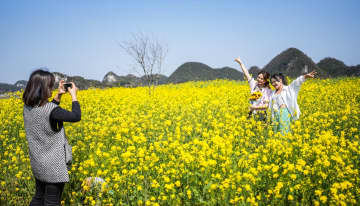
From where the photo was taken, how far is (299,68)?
74.4 feet

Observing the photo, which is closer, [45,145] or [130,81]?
[45,145]

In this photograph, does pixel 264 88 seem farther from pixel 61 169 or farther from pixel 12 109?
pixel 12 109

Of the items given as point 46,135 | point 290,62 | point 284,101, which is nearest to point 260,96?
point 284,101

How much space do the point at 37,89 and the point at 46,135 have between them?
18.1 inches

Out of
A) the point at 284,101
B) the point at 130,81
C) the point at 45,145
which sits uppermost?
the point at 130,81

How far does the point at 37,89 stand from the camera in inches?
85.4

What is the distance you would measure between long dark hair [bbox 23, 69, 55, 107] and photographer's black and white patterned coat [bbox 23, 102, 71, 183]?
0.06 m

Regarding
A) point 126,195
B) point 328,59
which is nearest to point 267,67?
point 328,59

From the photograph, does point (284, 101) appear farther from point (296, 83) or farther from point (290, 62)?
point (290, 62)

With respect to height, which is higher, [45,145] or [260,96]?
[260,96]

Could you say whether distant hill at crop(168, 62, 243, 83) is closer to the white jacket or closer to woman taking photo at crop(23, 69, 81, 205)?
the white jacket

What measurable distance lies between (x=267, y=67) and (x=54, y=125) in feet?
83.9

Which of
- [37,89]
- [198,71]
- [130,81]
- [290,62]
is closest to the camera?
[37,89]

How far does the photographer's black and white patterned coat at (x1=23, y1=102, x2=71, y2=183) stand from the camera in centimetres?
220
